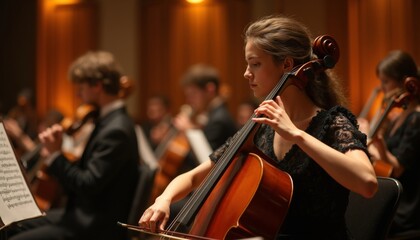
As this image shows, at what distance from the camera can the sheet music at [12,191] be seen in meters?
1.78

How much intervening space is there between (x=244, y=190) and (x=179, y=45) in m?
5.20

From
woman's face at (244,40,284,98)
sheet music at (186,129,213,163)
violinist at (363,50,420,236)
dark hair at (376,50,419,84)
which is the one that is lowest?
sheet music at (186,129,213,163)

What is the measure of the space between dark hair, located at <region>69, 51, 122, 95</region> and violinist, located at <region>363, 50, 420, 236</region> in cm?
132

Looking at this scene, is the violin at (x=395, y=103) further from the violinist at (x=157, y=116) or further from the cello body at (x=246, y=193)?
the violinist at (x=157, y=116)

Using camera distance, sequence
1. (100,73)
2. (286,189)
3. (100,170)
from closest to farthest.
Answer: (286,189)
(100,170)
(100,73)

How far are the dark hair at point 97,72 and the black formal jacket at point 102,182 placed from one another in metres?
0.29

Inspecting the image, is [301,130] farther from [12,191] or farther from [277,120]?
[12,191]

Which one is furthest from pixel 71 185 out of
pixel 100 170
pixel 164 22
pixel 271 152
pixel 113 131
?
pixel 164 22

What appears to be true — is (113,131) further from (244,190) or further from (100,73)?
(244,190)

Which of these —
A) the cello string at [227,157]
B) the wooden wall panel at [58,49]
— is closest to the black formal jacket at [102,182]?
the cello string at [227,157]

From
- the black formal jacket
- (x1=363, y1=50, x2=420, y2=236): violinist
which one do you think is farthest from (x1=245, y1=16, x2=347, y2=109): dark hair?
the black formal jacket

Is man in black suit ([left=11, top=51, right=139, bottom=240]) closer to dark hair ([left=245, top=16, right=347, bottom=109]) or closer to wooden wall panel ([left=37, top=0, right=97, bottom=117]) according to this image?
dark hair ([left=245, top=16, right=347, bottom=109])

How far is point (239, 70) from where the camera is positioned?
20.8ft

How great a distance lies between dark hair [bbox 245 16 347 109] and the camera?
1741 millimetres
